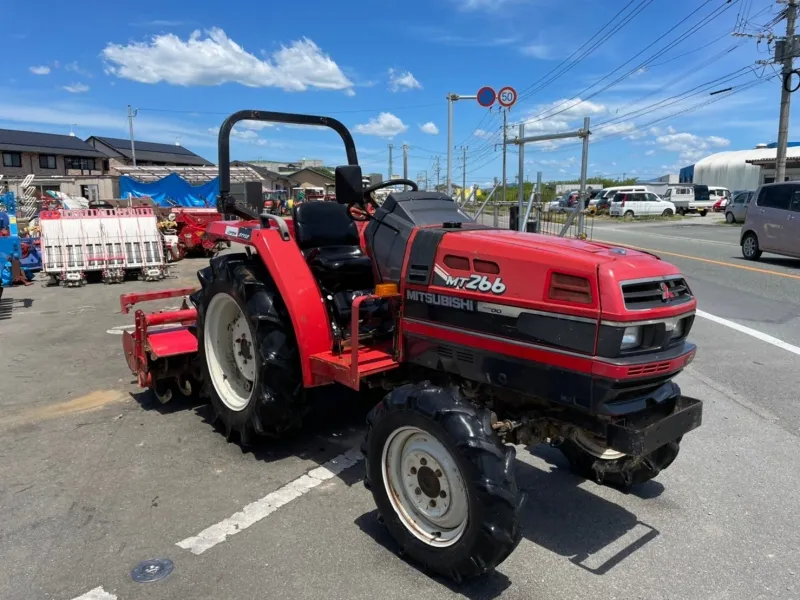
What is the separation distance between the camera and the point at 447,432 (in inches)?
102

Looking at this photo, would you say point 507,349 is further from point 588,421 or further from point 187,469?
point 187,469

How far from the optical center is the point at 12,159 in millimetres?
50344

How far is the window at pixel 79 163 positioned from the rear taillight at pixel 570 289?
203 ft

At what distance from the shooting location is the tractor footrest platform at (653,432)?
2611mm

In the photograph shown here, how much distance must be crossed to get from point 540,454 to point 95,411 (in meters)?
3.66

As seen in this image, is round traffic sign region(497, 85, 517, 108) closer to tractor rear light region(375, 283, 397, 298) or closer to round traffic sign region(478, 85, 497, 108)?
round traffic sign region(478, 85, 497, 108)

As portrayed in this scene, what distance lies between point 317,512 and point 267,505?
310 millimetres

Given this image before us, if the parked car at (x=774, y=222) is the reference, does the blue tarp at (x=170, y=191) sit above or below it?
above

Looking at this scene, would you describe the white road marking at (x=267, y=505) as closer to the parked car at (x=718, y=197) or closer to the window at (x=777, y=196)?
the window at (x=777, y=196)

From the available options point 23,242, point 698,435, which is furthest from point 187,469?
point 23,242

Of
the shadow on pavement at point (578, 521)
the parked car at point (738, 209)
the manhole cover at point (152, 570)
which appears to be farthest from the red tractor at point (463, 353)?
the parked car at point (738, 209)

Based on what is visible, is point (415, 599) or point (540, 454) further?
point (540, 454)

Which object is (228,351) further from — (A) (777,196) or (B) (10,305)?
(A) (777,196)

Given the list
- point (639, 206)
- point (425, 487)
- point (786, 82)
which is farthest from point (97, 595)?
point (639, 206)
